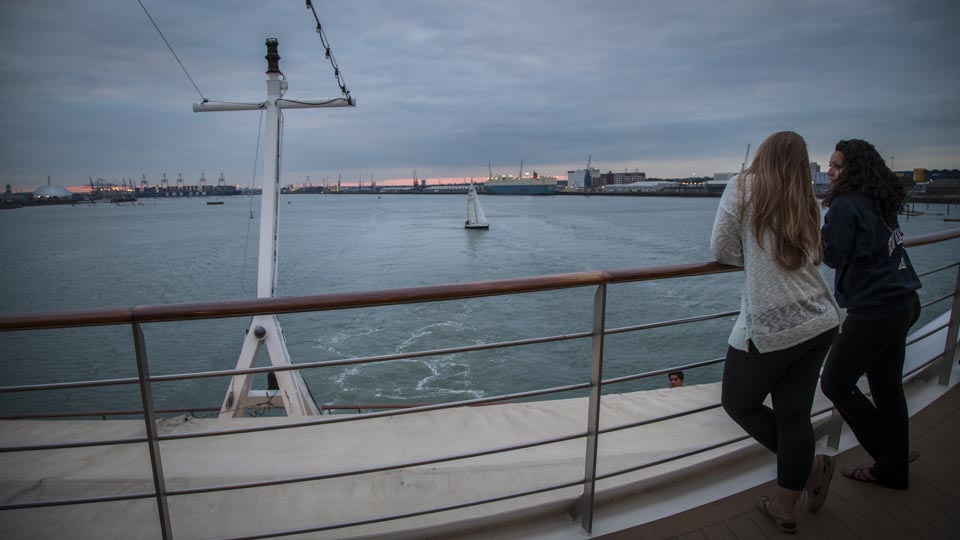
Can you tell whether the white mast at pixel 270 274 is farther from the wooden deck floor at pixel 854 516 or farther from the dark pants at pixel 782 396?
the dark pants at pixel 782 396

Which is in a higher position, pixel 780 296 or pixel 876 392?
pixel 780 296

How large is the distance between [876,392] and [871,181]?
2.76 feet

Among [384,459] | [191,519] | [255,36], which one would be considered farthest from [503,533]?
[255,36]

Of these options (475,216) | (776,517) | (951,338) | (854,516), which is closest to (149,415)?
(776,517)

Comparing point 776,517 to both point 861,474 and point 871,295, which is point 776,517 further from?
point 871,295

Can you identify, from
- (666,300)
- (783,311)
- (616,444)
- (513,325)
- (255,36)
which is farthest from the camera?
(666,300)

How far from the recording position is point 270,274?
25.4 ft

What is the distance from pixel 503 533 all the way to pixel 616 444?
0.89 meters

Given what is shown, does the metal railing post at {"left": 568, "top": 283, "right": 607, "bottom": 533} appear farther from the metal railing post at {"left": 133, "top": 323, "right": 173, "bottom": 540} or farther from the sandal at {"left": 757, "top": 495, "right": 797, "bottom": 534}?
the metal railing post at {"left": 133, "top": 323, "right": 173, "bottom": 540}

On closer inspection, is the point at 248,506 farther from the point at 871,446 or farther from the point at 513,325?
the point at 513,325

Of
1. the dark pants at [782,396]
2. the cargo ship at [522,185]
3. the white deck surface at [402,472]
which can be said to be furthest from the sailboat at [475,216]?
the cargo ship at [522,185]

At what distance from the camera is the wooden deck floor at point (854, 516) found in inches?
66.9

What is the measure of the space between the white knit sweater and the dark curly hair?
39 centimetres

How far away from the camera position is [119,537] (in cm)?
180
